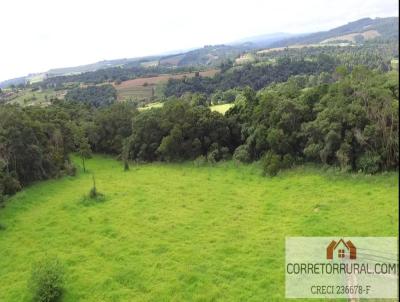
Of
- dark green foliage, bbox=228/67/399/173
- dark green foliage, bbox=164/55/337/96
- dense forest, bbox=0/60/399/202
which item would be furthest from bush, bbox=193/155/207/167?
dark green foliage, bbox=164/55/337/96

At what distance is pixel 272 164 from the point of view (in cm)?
3594

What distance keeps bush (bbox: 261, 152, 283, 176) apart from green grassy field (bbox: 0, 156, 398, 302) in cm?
86

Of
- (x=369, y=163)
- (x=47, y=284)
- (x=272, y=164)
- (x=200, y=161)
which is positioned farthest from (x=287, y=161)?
(x=47, y=284)

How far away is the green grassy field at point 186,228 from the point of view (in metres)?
19.5

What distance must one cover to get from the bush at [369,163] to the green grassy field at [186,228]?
2.88ft

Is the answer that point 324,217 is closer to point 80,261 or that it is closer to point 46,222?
point 80,261

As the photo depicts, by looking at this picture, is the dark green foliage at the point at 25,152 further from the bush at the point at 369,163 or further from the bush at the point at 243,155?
the bush at the point at 369,163

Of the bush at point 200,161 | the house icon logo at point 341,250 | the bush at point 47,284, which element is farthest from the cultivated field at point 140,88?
the house icon logo at point 341,250

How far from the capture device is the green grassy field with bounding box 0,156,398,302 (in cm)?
1946

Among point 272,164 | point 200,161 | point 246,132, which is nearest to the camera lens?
point 272,164

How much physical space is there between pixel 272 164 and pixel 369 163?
8182 mm

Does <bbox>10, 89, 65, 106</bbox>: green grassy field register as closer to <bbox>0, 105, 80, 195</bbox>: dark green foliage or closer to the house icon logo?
<bbox>0, 105, 80, 195</bbox>: dark green foliage

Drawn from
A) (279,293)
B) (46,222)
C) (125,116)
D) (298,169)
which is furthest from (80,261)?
(125,116)

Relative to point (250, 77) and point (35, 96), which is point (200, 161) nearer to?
point (250, 77)
